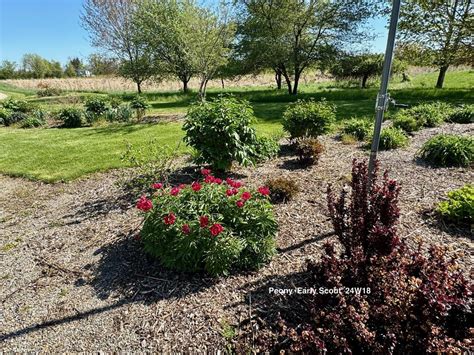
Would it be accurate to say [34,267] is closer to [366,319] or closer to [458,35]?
[366,319]

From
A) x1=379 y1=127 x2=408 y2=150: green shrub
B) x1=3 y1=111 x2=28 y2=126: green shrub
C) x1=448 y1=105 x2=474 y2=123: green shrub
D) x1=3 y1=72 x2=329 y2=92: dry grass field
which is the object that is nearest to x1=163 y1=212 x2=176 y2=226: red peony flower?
x1=379 y1=127 x2=408 y2=150: green shrub

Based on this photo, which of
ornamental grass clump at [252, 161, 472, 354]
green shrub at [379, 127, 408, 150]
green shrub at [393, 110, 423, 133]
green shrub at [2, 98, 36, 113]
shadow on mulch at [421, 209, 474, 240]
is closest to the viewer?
ornamental grass clump at [252, 161, 472, 354]

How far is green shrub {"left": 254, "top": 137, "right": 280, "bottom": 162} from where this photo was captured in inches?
191

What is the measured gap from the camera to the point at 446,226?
9.89ft

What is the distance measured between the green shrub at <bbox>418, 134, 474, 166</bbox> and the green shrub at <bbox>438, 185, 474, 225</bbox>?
1746mm

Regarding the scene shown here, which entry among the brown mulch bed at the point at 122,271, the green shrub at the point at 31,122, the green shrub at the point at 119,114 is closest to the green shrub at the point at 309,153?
the brown mulch bed at the point at 122,271

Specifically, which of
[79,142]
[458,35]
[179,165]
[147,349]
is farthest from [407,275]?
[458,35]

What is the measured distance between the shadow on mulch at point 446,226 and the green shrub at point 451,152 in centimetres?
192

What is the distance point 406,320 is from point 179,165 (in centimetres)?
434

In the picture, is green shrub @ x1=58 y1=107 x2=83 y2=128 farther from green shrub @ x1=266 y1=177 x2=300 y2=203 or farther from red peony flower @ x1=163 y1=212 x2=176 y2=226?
red peony flower @ x1=163 y1=212 x2=176 y2=226

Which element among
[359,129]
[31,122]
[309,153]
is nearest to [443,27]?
[359,129]

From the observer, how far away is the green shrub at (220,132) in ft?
13.8

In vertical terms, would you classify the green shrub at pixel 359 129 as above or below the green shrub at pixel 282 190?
above

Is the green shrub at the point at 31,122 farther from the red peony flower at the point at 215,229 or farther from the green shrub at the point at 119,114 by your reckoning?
the red peony flower at the point at 215,229
